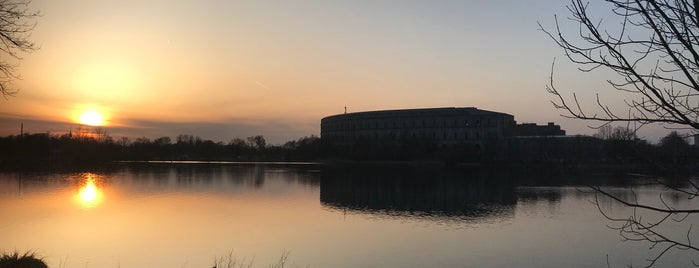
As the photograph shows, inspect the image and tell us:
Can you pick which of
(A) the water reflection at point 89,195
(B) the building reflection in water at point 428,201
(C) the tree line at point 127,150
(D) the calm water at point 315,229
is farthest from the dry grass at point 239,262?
(C) the tree line at point 127,150

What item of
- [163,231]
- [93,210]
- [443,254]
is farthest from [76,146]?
[443,254]

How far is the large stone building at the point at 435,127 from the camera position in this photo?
126m

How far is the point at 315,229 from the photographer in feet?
83.3

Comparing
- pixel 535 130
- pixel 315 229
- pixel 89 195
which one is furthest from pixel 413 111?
pixel 315 229

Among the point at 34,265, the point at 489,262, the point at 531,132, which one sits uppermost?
the point at 531,132

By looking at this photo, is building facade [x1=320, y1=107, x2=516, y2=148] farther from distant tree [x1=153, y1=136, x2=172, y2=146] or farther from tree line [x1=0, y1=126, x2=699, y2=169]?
distant tree [x1=153, y1=136, x2=172, y2=146]

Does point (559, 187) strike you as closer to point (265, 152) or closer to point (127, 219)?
point (127, 219)

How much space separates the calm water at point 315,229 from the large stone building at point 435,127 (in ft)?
281

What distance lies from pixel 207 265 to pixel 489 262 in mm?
9287

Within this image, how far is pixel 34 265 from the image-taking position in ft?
30.8

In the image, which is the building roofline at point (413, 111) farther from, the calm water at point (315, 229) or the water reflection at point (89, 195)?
the water reflection at point (89, 195)

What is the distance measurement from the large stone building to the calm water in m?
85.7

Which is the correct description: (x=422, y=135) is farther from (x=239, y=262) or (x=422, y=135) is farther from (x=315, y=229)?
(x=239, y=262)

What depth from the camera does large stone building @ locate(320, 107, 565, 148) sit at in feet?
413
